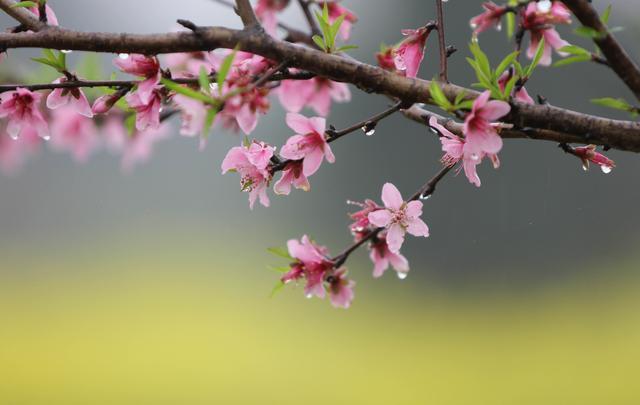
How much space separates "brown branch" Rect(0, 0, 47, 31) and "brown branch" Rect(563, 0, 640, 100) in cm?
45

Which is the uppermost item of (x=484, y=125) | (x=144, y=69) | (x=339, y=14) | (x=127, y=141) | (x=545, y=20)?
(x=127, y=141)

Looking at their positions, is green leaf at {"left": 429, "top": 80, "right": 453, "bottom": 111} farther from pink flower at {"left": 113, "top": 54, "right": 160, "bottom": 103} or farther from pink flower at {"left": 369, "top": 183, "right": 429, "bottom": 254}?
pink flower at {"left": 113, "top": 54, "right": 160, "bottom": 103}

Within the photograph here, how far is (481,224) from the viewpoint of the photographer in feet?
19.1

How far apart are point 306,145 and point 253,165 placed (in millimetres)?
56

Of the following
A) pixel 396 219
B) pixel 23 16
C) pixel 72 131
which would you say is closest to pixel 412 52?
pixel 396 219

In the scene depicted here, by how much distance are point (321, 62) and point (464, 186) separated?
18.0ft

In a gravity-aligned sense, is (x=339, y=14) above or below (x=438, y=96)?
above

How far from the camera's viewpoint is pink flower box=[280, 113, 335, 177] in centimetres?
65

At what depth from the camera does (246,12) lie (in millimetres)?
632

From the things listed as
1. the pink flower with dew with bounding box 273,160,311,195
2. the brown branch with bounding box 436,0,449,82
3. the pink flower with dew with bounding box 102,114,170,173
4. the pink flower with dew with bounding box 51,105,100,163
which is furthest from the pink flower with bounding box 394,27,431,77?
the pink flower with dew with bounding box 51,105,100,163

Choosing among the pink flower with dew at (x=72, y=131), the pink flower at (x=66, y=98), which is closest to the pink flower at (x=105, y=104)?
the pink flower at (x=66, y=98)

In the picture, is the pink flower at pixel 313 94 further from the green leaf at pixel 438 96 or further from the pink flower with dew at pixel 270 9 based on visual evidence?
the green leaf at pixel 438 96

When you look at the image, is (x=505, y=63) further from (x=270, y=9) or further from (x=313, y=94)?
(x=270, y=9)

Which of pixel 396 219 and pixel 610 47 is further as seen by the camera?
pixel 396 219
